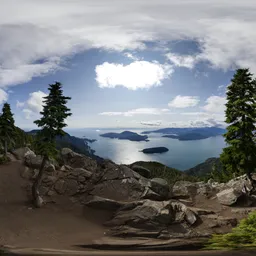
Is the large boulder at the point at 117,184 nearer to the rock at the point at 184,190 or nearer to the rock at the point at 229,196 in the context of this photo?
the rock at the point at 184,190

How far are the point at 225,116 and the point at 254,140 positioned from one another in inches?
162

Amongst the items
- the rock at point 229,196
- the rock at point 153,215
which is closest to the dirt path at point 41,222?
the rock at point 153,215

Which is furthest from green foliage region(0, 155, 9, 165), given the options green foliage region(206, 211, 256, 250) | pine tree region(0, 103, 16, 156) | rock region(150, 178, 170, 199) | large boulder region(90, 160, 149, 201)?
green foliage region(206, 211, 256, 250)

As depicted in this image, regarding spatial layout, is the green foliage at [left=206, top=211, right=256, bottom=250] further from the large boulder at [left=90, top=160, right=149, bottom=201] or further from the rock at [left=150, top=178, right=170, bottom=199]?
the large boulder at [left=90, top=160, right=149, bottom=201]

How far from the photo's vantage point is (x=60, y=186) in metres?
31.0

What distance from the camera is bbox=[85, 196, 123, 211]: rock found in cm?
2753

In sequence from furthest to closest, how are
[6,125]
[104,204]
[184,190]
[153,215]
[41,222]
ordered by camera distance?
[6,125]
[184,190]
[104,204]
[41,222]
[153,215]

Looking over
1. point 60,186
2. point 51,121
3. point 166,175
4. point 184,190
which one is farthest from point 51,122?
point 166,175

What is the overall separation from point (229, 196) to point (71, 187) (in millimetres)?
17552

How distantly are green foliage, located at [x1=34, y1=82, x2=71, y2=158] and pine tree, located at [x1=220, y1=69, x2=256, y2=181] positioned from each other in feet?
60.3

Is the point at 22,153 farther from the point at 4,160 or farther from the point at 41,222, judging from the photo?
the point at 41,222

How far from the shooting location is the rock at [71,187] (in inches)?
1190

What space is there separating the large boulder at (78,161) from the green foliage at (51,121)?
30.6 ft

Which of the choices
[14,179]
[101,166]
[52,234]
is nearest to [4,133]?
[14,179]
